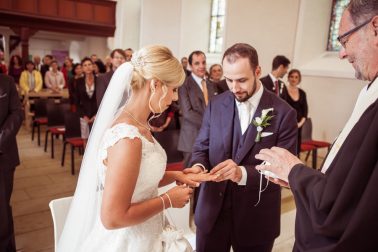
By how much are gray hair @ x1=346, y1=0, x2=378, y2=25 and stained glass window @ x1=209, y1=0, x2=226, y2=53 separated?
32.2 ft

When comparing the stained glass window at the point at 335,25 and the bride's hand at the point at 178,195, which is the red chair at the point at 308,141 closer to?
the stained glass window at the point at 335,25

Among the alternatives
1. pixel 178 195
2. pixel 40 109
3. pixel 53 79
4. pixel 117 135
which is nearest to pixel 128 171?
pixel 117 135

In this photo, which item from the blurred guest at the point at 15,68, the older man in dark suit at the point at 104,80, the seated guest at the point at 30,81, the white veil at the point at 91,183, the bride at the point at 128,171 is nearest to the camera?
the bride at the point at 128,171

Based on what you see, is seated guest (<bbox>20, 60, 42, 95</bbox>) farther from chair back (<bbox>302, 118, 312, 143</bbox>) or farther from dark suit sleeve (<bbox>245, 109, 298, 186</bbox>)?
dark suit sleeve (<bbox>245, 109, 298, 186</bbox>)

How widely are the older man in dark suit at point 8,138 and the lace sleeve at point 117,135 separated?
5.30 ft

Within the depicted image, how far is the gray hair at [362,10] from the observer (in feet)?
3.61

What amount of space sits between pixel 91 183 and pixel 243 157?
0.86 metres

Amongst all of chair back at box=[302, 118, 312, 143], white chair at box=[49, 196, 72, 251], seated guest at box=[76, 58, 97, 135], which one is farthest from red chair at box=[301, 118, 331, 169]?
white chair at box=[49, 196, 72, 251]

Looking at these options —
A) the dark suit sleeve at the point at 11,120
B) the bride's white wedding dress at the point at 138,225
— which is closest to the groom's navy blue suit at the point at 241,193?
the bride's white wedding dress at the point at 138,225

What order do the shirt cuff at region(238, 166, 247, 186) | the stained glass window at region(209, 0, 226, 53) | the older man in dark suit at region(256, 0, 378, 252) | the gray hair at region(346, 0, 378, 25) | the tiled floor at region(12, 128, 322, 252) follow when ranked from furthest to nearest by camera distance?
the stained glass window at region(209, 0, 226, 53) < the tiled floor at region(12, 128, 322, 252) < the shirt cuff at region(238, 166, 247, 186) < the gray hair at region(346, 0, 378, 25) < the older man in dark suit at region(256, 0, 378, 252)

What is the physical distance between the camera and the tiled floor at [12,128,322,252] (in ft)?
11.0

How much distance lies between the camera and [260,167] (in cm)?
135

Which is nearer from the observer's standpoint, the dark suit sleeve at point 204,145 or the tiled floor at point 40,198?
the dark suit sleeve at point 204,145

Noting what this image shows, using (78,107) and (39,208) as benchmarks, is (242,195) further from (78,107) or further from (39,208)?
(78,107)
